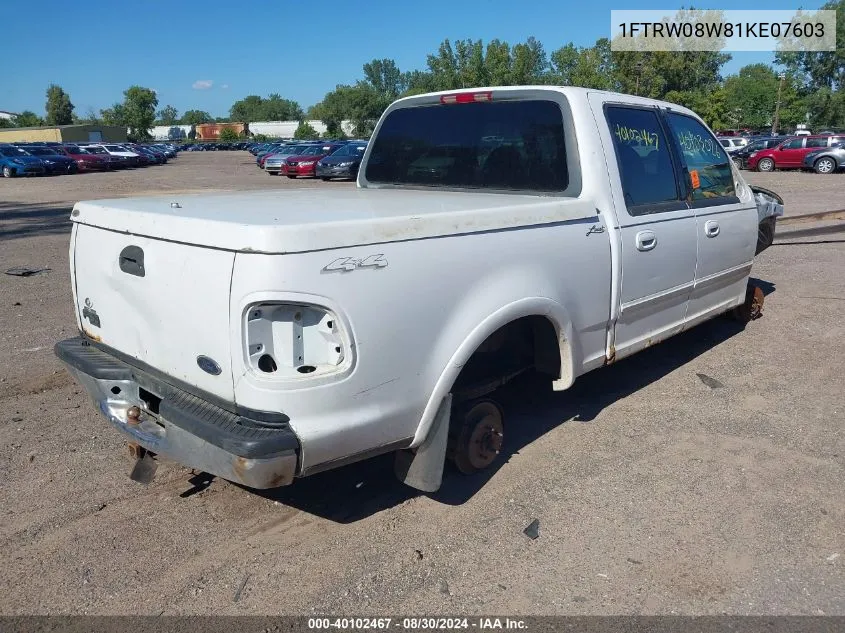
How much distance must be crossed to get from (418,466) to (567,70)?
234 feet

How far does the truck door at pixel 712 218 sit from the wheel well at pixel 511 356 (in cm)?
159

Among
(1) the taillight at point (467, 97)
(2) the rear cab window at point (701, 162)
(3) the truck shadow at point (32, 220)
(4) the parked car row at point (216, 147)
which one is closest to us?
(1) the taillight at point (467, 97)

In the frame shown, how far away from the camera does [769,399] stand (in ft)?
15.8

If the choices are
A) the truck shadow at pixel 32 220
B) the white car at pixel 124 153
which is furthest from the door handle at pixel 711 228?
the white car at pixel 124 153

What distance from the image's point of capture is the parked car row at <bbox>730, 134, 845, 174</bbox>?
2884cm

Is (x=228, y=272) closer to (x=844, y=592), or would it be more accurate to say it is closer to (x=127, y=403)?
(x=127, y=403)

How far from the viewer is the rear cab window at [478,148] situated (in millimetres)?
4055

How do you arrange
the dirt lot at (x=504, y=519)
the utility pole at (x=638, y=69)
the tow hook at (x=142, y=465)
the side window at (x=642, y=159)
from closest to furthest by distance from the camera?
the dirt lot at (x=504, y=519) → the tow hook at (x=142, y=465) → the side window at (x=642, y=159) → the utility pole at (x=638, y=69)

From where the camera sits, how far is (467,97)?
4535 mm

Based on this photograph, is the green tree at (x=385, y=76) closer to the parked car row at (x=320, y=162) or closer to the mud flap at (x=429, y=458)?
the parked car row at (x=320, y=162)

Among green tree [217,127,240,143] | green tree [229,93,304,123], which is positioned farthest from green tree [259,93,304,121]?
green tree [217,127,240,143]

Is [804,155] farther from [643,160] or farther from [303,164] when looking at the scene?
[643,160]

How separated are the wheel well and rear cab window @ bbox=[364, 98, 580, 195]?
2.67ft

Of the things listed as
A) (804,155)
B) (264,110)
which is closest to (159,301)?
(804,155)
